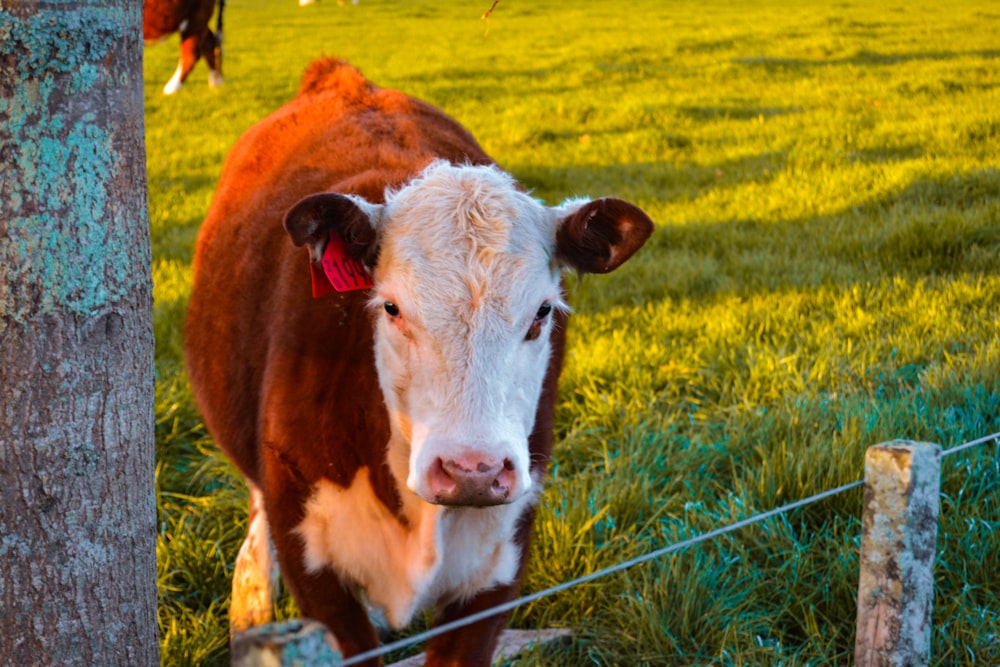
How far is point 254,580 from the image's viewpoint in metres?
3.26

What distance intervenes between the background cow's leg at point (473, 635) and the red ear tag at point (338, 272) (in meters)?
0.77

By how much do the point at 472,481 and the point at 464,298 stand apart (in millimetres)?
453

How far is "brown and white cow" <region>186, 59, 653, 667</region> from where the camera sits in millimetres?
2254

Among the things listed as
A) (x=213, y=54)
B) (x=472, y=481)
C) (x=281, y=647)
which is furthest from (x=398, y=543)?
(x=213, y=54)

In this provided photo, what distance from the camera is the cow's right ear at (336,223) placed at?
91.7 inches

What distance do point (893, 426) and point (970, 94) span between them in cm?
963

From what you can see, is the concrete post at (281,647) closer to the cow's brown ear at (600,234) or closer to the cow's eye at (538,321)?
the cow's eye at (538,321)

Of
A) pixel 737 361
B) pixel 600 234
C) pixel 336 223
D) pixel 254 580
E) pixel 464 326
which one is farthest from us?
pixel 737 361

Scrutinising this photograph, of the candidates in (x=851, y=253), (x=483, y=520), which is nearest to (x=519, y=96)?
(x=851, y=253)

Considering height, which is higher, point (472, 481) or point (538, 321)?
point (538, 321)

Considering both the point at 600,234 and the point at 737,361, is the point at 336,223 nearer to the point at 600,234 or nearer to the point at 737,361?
the point at 600,234

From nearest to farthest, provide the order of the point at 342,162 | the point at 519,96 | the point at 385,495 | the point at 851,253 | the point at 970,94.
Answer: the point at 385,495 → the point at 342,162 → the point at 851,253 → the point at 970,94 → the point at 519,96

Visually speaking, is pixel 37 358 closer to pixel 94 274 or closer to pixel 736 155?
pixel 94 274

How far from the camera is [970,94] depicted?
11.8 metres
